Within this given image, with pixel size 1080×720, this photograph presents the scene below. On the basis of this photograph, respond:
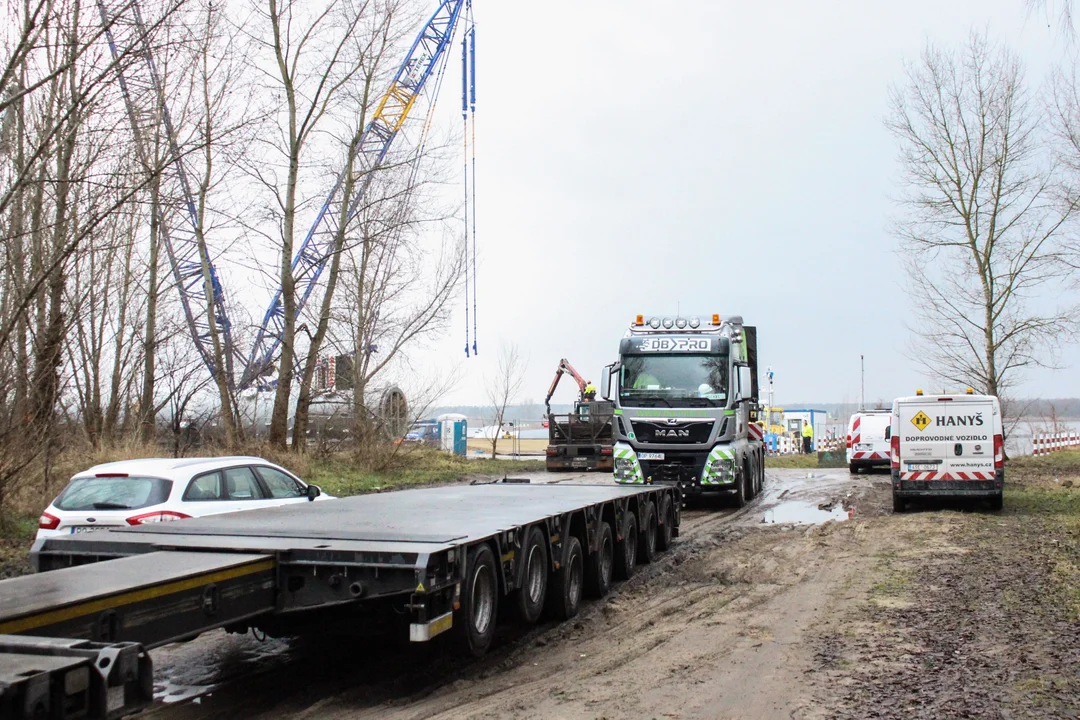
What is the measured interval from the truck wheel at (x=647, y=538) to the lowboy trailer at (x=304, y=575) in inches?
91.4

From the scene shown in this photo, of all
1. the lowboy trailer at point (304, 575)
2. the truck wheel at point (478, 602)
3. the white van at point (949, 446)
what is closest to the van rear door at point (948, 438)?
the white van at point (949, 446)

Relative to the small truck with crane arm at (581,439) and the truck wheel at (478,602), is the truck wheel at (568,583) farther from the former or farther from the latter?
the small truck with crane arm at (581,439)

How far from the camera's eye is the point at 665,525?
13.5 metres

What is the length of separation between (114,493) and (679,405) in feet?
35.5

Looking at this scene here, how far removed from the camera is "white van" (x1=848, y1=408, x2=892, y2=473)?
97.1 ft

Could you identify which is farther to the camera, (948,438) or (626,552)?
(948,438)

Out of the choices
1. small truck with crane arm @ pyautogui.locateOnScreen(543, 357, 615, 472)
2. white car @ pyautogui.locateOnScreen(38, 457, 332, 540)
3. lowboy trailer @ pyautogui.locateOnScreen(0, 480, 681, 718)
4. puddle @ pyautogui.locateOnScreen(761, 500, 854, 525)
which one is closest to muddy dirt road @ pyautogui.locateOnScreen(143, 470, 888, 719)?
lowboy trailer @ pyautogui.locateOnScreen(0, 480, 681, 718)

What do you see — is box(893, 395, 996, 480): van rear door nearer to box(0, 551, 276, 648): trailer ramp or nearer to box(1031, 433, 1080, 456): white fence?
box(0, 551, 276, 648): trailer ramp

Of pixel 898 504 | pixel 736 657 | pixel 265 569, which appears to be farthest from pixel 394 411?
pixel 265 569

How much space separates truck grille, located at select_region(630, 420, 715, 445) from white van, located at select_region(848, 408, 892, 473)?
1378 centimetres

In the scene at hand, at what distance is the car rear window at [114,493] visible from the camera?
9.49 m

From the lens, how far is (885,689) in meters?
5.98

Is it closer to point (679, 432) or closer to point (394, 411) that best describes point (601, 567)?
point (679, 432)

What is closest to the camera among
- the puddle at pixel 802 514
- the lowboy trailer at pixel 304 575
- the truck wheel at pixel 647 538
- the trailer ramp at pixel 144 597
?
the trailer ramp at pixel 144 597
